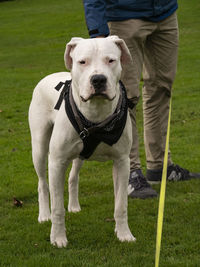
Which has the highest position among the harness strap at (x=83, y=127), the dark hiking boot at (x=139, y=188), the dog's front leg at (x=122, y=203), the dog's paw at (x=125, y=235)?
the harness strap at (x=83, y=127)

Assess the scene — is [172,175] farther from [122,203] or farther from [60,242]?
[60,242]

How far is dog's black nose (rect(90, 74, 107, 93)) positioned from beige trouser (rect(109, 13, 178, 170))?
1.80 m

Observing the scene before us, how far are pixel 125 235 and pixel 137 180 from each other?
1.51 metres

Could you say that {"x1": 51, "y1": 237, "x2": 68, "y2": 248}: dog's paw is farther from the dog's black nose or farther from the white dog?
the dog's black nose

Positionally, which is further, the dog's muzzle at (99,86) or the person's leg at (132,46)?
the person's leg at (132,46)

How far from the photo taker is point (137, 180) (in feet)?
20.8

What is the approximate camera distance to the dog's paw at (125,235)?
16.0 ft

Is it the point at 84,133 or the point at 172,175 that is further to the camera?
the point at 172,175

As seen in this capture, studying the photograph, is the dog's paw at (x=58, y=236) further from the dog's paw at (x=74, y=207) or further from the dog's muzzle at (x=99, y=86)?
the dog's muzzle at (x=99, y=86)

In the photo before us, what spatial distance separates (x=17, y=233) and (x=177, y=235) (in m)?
1.52

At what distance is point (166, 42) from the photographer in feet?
20.6

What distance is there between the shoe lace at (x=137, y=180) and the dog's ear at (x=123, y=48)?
194cm

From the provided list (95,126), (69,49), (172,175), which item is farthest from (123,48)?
(172,175)

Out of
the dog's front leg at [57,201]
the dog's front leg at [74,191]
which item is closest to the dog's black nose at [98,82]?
the dog's front leg at [57,201]
